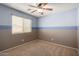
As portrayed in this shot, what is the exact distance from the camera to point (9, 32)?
2.93 metres

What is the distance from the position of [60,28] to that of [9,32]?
1.92 m

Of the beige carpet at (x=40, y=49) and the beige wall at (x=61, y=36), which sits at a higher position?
the beige wall at (x=61, y=36)

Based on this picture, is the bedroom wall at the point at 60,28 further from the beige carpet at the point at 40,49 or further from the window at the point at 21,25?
the window at the point at 21,25

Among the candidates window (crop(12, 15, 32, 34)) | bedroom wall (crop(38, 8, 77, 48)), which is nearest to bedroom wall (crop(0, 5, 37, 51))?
window (crop(12, 15, 32, 34))

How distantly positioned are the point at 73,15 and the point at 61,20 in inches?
21.5

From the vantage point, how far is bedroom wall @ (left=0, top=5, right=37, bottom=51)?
8.89 feet

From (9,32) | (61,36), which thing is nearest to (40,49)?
(61,36)

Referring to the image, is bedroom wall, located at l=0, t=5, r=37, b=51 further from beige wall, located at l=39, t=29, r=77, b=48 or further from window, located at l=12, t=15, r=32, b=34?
beige wall, located at l=39, t=29, r=77, b=48

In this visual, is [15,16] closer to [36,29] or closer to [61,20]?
[36,29]

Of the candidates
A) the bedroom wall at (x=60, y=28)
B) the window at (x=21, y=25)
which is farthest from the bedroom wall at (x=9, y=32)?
the bedroom wall at (x=60, y=28)

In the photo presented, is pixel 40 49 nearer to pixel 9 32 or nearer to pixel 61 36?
pixel 61 36

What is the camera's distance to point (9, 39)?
299 cm

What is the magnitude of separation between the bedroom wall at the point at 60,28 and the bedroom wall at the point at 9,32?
349mm

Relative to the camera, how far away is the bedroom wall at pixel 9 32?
8.89ft
